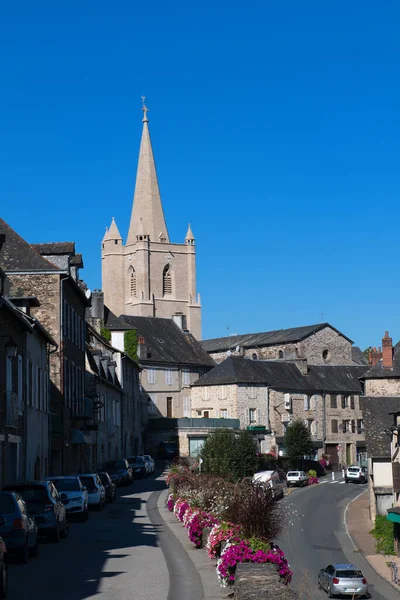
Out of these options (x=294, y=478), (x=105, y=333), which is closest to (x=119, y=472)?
(x=294, y=478)

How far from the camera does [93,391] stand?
5019cm

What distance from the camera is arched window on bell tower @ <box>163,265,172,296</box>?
146m

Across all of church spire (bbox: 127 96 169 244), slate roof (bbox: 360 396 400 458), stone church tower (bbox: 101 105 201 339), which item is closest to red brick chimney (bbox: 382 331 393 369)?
slate roof (bbox: 360 396 400 458)

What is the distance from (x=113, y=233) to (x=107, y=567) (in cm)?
13397

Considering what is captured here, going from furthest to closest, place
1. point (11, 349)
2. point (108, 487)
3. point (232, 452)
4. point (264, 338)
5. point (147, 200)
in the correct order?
point (147, 200) < point (264, 338) < point (232, 452) < point (108, 487) < point (11, 349)

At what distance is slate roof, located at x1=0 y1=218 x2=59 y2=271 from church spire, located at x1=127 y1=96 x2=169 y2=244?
4211 inches

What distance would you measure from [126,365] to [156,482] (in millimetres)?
17320

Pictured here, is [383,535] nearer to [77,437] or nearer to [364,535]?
[364,535]

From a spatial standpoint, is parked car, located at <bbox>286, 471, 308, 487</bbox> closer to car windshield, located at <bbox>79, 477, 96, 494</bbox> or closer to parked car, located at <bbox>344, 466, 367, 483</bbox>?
parked car, located at <bbox>344, 466, 367, 483</bbox>

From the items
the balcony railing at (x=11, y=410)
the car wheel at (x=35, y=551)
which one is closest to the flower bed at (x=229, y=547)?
the car wheel at (x=35, y=551)

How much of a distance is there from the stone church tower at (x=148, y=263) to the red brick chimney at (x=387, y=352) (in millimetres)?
82522

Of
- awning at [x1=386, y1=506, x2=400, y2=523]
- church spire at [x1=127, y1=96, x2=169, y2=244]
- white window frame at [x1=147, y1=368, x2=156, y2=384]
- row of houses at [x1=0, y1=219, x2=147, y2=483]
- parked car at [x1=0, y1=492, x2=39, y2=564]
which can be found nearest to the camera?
parked car at [x1=0, y1=492, x2=39, y2=564]

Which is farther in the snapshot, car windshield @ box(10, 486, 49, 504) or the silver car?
the silver car

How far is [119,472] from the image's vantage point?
161 ft
